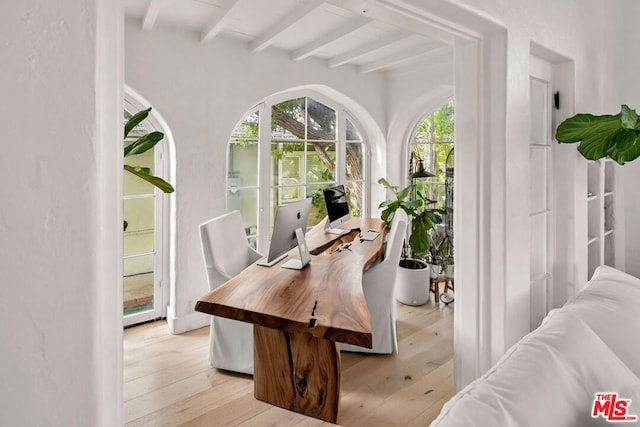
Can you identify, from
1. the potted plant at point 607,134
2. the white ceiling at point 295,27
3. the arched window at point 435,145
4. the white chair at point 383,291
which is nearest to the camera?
the potted plant at point 607,134

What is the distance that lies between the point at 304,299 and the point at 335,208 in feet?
5.58

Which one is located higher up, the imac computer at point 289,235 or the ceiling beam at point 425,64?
the ceiling beam at point 425,64

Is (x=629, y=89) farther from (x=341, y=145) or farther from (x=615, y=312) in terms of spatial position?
(x=341, y=145)

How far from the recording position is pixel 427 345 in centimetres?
299

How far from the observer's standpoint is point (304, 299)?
1.88m

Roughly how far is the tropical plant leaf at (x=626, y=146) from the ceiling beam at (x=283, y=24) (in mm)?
1655

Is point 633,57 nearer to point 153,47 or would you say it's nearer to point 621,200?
point 621,200

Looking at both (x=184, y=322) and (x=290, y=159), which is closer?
(x=184, y=322)

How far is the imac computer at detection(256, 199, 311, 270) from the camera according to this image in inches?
91.3

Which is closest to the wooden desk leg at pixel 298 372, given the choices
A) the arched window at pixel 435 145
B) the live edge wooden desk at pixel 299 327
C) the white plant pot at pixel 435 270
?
the live edge wooden desk at pixel 299 327

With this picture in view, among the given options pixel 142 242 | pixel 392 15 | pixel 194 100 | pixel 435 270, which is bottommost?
pixel 435 270

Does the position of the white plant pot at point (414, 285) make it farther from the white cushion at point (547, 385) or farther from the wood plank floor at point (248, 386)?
the white cushion at point (547, 385)

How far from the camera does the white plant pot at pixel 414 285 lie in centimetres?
382

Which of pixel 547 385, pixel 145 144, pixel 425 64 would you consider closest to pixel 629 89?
pixel 425 64
